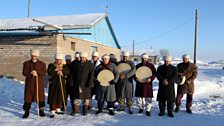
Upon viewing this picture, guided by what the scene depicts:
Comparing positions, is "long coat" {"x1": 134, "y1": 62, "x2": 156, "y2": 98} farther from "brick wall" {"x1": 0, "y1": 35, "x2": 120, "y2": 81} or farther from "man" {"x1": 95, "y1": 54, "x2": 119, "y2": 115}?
"brick wall" {"x1": 0, "y1": 35, "x2": 120, "y2": 81}

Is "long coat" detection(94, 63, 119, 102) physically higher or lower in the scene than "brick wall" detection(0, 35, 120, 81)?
lower

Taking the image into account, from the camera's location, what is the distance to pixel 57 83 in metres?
9.19

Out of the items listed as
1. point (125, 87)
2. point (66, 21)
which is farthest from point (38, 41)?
point (125, 87)

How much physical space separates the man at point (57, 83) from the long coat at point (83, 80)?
0.31 m

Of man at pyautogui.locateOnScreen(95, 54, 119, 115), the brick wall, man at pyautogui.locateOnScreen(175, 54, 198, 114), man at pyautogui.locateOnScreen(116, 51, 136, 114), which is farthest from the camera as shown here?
the brick wall

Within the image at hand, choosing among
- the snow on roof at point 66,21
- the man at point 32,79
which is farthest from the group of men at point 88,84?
the snow on roof at point 66,21

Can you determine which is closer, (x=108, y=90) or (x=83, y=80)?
(x=83, y=80)

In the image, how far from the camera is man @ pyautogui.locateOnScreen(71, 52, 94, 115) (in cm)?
918

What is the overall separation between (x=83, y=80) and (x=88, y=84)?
177 millimetres

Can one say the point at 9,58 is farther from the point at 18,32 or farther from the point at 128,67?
the point at 128,67

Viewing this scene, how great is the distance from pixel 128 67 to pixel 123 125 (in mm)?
2102

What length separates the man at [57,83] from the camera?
9109 mm

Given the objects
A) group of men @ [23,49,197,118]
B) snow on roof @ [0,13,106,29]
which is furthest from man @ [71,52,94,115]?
snow on roof @ [0,13,106,29]

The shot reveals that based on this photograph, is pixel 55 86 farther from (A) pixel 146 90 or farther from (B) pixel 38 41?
(B) pixel 38 41
